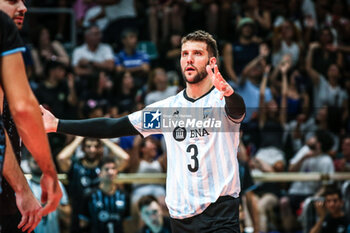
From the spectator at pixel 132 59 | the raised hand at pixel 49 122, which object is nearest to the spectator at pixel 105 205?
the spectator at pixel 132 59

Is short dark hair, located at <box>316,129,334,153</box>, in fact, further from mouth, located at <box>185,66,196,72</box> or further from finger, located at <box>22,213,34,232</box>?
finger, located at <box>22,213,34,232</box>

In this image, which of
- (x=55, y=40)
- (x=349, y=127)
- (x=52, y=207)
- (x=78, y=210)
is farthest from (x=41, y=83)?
(x=52, y=207)

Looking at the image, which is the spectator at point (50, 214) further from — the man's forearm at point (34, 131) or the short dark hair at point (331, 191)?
the man's forearm at point (34, 131)

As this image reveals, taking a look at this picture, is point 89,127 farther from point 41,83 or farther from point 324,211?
point 41,83

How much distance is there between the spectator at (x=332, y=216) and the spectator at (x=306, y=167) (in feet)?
1.10

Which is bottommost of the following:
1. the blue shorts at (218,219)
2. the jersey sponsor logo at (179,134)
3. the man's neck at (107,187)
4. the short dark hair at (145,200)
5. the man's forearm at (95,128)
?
the short dark hair at (145,200)

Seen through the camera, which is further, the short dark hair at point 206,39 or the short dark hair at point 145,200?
the short dark hair at point 145,200

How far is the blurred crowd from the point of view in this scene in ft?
28.0

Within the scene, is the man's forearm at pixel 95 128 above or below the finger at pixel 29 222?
above

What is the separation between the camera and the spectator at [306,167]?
9.12 meters

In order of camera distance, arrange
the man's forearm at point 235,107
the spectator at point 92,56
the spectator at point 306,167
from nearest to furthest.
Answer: the man's forearm at point 235,107 → the spectator at point 306,167 → the spectator at point 92,56

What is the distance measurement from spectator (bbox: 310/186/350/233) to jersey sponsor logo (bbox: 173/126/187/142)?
427 centimetres

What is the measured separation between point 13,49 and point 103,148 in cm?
546

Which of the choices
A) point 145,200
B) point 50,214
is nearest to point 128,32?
point 145,200
